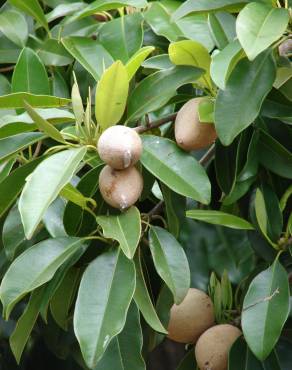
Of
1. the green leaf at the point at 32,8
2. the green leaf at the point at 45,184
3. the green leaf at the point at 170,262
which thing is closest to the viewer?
the green leaf at the point at 45,184

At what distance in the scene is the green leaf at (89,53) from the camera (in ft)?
3.64

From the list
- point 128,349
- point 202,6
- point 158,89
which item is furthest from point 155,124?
point 128,349

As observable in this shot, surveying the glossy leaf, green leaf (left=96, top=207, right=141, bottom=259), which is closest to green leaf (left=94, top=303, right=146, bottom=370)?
green leaf (left=96, top=207, right=141, bottom=259)

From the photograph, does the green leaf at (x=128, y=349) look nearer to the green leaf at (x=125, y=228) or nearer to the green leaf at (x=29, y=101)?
the green leaf at (x=125, y=228)

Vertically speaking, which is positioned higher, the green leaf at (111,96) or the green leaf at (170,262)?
the green leaf at (111,96)

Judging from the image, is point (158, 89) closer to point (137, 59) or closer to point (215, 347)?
point (137, 59)

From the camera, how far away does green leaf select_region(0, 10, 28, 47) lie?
126 cm

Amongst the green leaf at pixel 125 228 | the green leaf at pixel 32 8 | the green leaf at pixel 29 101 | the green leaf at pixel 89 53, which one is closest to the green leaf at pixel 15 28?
the green leaf at pixel 32 8

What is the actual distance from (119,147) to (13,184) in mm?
182

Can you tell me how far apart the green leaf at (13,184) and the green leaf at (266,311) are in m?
0.29

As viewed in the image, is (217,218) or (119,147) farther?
(217,218)

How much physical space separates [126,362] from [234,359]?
0.14 m

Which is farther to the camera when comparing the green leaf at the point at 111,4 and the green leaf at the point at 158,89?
the green leaf at the point at 111,4

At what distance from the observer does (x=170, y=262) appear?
38.8 inches
